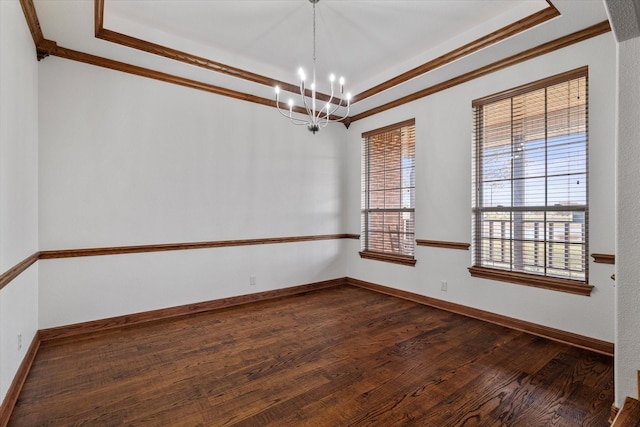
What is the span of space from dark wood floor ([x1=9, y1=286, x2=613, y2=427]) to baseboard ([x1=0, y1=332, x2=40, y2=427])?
5 cm

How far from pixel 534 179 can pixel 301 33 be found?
9.05 ft

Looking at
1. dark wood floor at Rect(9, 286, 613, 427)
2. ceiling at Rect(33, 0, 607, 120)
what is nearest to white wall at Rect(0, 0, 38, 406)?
dark wood floor at Rect(9, 286, 613, 427)

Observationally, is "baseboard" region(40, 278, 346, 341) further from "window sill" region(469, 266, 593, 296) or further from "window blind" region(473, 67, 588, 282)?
"window blind" region(473, 67, 588, 282)

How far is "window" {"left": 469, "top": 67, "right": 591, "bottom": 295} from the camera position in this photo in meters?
2.80

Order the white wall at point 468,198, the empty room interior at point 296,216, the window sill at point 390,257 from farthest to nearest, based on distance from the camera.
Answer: the window sill at point 390,257 → the white wall at point 468,198 → the empty room interior at point 296,216

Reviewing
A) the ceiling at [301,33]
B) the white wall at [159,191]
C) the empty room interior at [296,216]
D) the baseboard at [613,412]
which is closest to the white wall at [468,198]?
the empty room interior at [296,216]

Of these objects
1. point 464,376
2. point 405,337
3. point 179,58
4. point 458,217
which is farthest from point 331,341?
point 179,58

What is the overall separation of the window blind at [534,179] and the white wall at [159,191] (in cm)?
238

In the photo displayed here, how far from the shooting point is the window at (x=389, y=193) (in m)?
4.34

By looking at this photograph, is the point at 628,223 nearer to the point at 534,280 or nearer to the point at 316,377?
the point at 534,280

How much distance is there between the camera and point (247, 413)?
1.88 metres

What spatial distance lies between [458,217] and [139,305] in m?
3.70

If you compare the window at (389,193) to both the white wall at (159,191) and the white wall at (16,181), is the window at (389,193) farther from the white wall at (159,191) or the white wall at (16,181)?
the white wall at (16,181)

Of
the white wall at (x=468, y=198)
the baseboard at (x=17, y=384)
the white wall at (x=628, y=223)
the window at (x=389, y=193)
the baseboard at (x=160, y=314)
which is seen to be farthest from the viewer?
the window at (x=389, y=193)
